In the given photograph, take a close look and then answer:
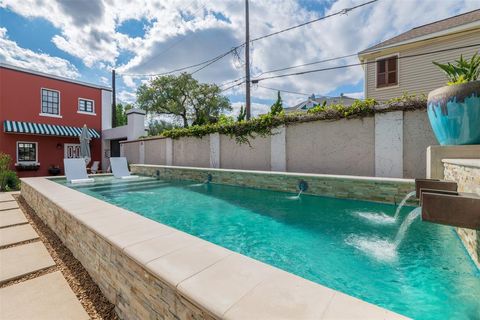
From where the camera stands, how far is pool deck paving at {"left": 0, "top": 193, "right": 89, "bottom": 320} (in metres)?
2.44

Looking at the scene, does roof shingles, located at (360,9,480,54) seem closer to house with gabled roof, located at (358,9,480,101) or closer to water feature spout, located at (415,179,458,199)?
house with gabled roof, located at (358,9,480,101)

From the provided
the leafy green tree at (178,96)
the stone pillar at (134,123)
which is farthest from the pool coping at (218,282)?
the leafy green tree at (178,96)

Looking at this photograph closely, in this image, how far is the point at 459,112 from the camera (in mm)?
4500

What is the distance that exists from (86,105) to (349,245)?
2186cm

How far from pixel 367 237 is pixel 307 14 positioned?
437 inches

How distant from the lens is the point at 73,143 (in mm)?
18297

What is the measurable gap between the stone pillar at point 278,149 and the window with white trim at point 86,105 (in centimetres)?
1670

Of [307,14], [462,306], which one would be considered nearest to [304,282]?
[462,306]

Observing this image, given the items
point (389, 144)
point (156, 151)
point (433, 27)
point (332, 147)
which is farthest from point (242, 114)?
point (433, 27)

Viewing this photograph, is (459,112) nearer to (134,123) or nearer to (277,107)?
(277,107)

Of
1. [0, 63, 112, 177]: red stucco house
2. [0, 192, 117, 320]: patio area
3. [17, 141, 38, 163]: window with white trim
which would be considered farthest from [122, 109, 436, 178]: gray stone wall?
[17, 141, 38, 163]: window with white trim

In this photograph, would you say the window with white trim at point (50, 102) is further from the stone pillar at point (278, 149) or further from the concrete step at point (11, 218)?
the stone pillar at point (278, 149)

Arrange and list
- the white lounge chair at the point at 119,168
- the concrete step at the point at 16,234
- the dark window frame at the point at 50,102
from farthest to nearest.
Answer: the dark window frame at the point at 50,102 → the white lounge chair at the point at 119,168 → the concrete step at the point at 16,234

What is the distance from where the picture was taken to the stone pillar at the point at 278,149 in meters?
10.2
